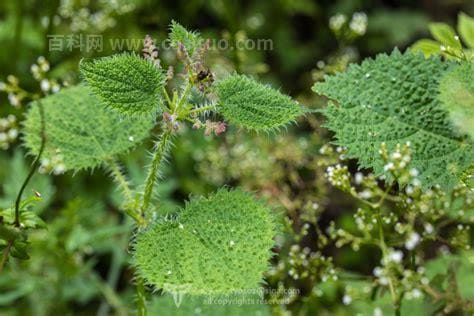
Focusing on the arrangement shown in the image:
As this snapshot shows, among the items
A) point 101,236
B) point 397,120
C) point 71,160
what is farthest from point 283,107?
point 101,236

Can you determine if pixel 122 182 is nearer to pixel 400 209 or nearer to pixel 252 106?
pixel 252 106

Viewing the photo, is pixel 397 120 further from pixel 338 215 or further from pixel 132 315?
pixel 338 215

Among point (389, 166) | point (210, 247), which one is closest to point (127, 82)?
point (210, 247)

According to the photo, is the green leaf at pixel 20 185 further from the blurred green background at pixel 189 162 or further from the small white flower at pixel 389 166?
the small white flower at pixel 389 166

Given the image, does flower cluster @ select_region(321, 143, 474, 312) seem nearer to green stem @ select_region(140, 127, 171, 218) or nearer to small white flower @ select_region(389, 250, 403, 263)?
small white flower @ select_region(389, 250, 403, 263)

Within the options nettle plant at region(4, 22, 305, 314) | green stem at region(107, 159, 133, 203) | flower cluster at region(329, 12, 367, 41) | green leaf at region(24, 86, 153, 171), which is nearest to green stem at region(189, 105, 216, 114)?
nettle plant at region(4, 22, 305, 314)

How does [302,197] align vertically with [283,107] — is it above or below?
below
